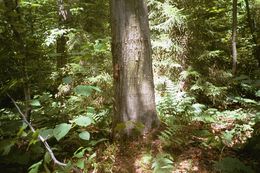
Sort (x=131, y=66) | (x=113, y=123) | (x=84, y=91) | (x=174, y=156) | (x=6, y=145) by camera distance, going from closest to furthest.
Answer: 1. (x=6, y=145)
2. (x=84, y=91)
3. (x=174, y=156)
4. (x=131, y=66)
5. (x=113, y=123)

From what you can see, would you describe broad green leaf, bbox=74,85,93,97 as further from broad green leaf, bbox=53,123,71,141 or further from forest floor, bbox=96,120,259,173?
forest floor, bbox=96,120,259,173

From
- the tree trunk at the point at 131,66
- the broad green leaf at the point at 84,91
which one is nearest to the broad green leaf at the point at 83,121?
the broad green leaf at the point at 84,91

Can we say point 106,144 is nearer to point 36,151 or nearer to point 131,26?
point 36,151

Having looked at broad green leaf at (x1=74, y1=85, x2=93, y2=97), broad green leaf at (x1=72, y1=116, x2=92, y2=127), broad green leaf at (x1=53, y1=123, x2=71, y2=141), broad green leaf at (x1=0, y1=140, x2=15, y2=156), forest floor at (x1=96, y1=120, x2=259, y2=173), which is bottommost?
forest floor at (x1=96, y1=120, x2=259, y2=173)

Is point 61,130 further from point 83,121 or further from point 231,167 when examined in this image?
point 231,167

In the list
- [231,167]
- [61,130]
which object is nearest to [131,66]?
[61,130]

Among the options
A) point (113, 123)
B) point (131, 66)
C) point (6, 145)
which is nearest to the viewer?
point (6, 145)

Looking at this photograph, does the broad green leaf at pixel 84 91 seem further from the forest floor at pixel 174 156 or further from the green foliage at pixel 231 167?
the green foliage at pixel 231 167

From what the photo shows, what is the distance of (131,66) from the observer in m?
3.49

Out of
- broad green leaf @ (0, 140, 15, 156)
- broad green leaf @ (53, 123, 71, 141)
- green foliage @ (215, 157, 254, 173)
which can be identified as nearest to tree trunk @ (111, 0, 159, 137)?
broad green leaf @ (53, 123, 71, 141)

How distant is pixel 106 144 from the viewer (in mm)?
3525

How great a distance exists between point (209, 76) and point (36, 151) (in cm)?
487

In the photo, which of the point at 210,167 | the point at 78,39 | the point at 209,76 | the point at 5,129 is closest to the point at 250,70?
the point at 209,76

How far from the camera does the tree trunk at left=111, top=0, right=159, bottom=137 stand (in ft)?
11.4
